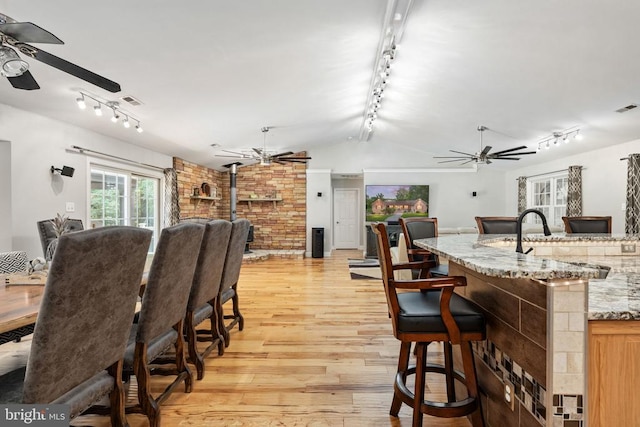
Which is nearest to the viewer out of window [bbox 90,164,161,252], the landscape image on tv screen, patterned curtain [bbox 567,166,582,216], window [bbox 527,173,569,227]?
window [bbox 90,164,161,252]

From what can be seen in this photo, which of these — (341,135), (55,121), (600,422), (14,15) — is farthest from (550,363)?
(341,135)

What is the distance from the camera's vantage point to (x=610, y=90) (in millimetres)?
3750

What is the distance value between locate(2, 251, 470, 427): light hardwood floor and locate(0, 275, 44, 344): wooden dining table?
58 centimetres

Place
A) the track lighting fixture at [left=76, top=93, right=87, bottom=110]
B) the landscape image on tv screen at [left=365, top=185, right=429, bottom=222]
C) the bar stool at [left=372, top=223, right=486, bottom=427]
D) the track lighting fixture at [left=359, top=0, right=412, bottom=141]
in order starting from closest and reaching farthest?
the bar stool at [left=372, top=223, right=486, bottom=427], the track lighting fixture at [left=359, top=0, right=412, bottom=141], the track lighting fixture at [left=76, top=93, right=87, bottom=110], the landscape image on tv screen at [left=365, top=185, right=429, bottom=222]

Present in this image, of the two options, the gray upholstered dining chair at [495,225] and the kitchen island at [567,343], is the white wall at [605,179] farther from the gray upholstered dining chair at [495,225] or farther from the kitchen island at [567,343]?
the kitchen island at [567,343]

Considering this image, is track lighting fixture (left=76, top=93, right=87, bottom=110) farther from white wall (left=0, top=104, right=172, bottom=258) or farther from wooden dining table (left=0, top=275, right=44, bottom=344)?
wooden dining table (left=0, top=275, right=44, bottom=344)

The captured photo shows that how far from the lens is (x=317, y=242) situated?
27.3ft

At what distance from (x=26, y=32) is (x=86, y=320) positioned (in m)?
1.43

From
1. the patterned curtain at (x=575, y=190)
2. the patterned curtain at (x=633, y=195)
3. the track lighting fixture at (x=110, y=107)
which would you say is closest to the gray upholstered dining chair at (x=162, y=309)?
the track lighting fixture at (x=110, y=107)

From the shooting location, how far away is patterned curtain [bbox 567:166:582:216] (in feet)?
19.7

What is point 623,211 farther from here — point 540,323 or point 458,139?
point 540,323

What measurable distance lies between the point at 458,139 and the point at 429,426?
253 inches

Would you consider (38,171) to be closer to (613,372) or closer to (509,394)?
(509,394)

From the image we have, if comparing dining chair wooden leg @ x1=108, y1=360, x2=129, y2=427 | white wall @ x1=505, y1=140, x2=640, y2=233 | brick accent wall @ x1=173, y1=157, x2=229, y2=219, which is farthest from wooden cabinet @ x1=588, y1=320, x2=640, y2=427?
brick accent wall @ x1=173, y1=157, x2=229, y2=219
